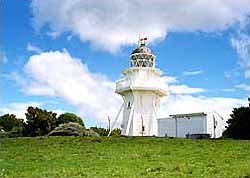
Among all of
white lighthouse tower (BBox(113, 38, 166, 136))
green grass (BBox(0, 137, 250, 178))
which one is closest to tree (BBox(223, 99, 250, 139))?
green grass (BBox(0, 137, 250, 178))

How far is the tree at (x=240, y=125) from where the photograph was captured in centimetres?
3416

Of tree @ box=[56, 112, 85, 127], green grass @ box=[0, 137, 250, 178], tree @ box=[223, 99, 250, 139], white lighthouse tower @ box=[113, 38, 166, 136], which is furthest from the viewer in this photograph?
tree @ box=[56, 112, 85, 127]

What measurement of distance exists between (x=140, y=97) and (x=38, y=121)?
9.23m

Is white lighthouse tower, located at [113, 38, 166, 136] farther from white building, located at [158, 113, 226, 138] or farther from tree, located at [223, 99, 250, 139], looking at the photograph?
tree, located at [223, 99, 250, 139]

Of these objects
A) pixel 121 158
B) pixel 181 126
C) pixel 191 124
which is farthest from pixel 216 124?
pixel 121 158

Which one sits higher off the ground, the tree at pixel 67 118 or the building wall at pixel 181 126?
the tree at pixel 67 118

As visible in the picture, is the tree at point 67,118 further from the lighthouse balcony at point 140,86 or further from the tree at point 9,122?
the lighthouse balcony at point 140,86

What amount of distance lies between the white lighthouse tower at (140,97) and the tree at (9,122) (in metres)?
14.3

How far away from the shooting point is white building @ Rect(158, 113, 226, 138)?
47.9 m

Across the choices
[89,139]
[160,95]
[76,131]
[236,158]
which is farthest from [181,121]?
[236,158]

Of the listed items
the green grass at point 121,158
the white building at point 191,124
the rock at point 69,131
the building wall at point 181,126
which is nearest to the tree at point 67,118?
the building wall at point 181,126

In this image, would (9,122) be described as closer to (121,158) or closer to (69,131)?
(69,131)

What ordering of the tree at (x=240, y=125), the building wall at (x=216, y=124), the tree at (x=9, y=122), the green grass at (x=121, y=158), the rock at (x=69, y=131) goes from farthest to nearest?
the tree at (x=9, y=122) < the building wall at (x=216, y=124) < the tree at (x=240, y=125) < the rock at (x=69, y=131) < the green grass at (x=121, y=158)

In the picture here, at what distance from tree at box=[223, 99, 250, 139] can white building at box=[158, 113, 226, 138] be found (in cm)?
1141
